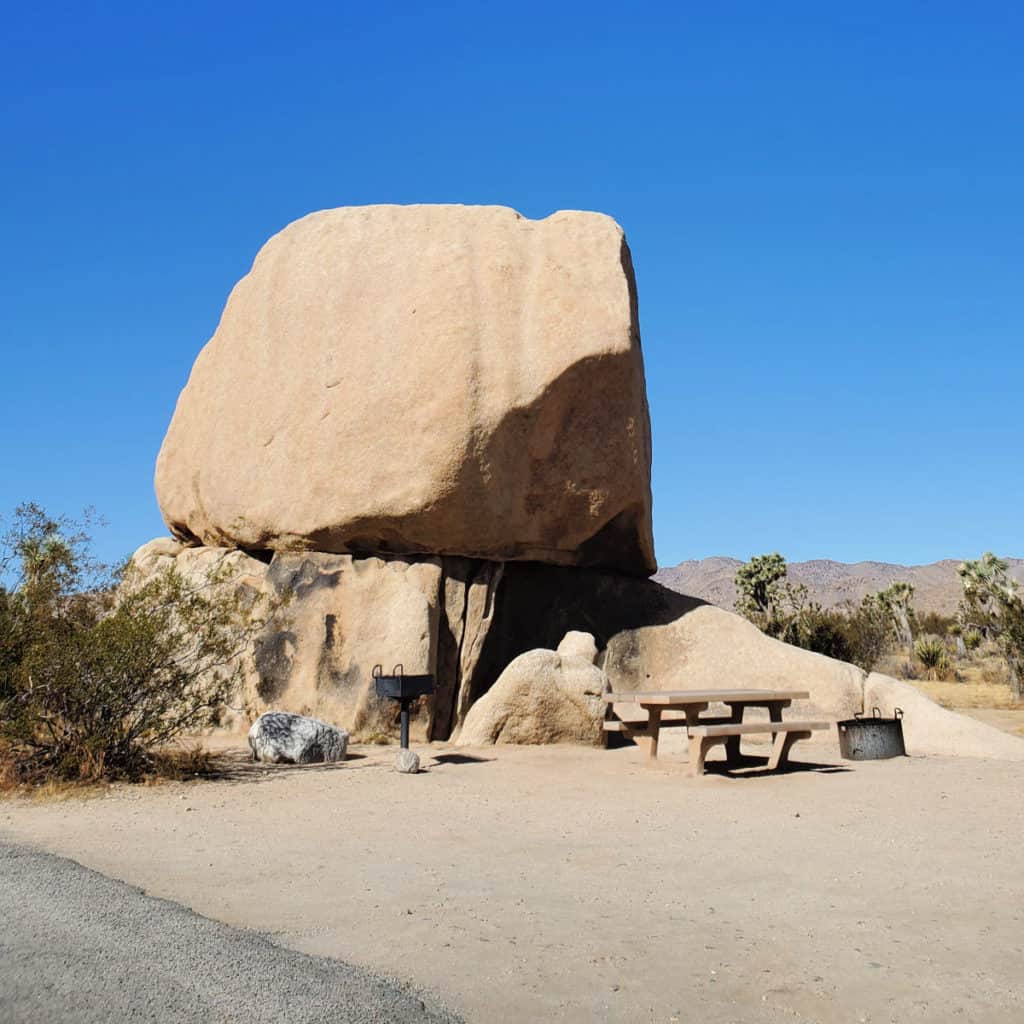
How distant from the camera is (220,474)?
1316 cm

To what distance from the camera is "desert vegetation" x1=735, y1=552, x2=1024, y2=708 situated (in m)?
20.3

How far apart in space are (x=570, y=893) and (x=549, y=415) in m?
7.47

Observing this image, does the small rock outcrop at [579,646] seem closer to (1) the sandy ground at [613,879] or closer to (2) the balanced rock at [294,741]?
(2) the balanced rock at [294,741]

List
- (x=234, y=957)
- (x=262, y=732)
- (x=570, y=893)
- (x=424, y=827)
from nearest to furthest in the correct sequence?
(x=234, y=957)
(x=570, y=893)
(x=424, y=827)
(x=262, y=732)

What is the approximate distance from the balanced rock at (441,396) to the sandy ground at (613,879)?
3783 millimetres

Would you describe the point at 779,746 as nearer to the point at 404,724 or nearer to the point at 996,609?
the point at 404,724

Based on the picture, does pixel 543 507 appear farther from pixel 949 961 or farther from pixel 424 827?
pixel 949 961

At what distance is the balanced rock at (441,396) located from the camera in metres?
11.4

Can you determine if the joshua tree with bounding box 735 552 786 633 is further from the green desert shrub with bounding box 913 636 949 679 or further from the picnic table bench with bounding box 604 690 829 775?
the picnic table bench with bounding box 604 690 829 775

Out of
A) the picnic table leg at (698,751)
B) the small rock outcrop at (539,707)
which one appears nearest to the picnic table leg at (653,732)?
the picnic table leg at (698,751)

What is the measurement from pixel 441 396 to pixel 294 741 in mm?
3988

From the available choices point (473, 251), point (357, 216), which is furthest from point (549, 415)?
point (357, 216)

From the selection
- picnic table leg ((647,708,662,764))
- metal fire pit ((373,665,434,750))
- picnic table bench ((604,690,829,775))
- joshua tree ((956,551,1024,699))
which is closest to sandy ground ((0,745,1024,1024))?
picnic table bench ((604,690,829,775))

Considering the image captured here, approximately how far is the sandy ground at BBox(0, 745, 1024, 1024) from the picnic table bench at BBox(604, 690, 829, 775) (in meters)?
0.41
